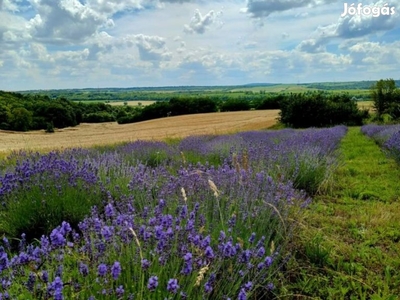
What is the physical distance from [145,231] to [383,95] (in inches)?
908

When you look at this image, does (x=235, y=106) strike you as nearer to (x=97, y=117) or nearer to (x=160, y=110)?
(x=160, y=110)

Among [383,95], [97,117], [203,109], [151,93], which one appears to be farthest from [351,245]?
[151,93]

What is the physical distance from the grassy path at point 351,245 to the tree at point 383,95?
17960 mm

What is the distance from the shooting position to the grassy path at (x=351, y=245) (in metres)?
2.77

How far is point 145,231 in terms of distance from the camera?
6.66ft

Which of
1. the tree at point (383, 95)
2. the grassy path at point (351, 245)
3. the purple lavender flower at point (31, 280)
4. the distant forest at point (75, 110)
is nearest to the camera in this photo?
the purple lavender flower at point (31, 280)

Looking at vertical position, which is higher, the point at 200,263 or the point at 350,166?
the point at 200,263

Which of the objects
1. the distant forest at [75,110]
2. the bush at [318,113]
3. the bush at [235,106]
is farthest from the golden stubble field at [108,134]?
the bush at [235,106]

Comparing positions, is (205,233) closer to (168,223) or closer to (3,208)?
(168,223)

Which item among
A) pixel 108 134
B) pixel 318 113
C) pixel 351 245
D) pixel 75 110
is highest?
pixel 351 245

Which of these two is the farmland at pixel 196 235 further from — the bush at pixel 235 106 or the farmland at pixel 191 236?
the bush at pixel 235 106

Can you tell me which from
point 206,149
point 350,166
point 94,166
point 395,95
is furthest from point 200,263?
point 395,95

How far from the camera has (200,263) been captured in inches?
71.3

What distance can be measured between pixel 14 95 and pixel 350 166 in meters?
36.4
